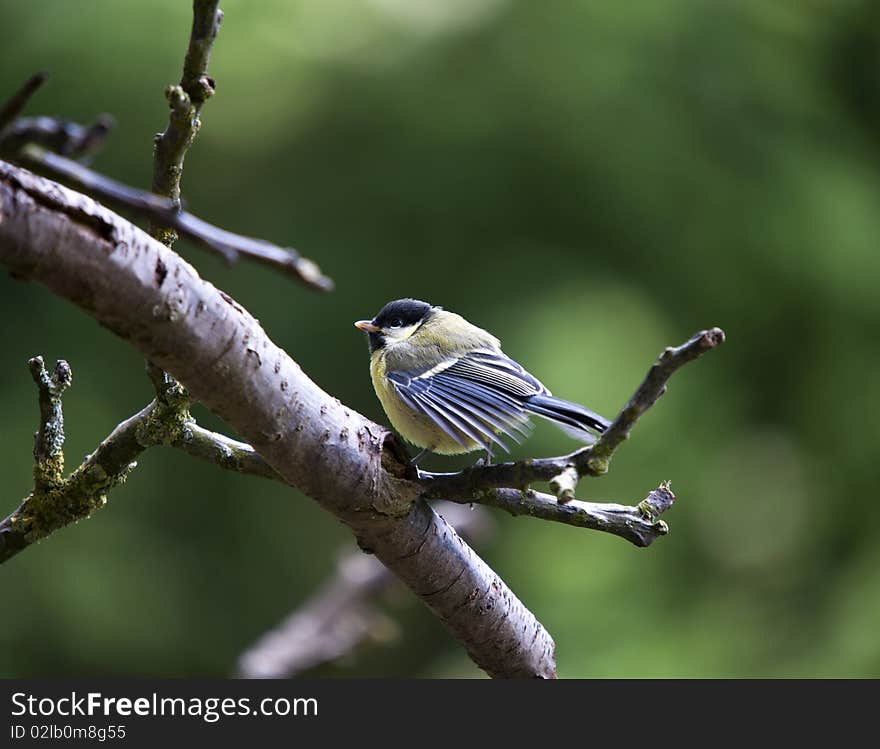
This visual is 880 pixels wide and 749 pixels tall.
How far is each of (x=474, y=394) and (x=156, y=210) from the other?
115cm

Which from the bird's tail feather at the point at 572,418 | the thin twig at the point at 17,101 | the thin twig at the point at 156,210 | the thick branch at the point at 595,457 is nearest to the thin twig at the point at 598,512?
the thick branch at the point at 595,457

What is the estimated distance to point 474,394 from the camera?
176cm

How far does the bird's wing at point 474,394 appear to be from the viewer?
1635mm

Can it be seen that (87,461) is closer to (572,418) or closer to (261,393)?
(261,393)

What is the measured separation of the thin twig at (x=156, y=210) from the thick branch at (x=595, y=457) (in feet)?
1.67

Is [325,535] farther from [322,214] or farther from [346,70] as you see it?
[346,70]

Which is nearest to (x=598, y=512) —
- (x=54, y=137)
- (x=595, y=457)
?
(x=595, y=457)

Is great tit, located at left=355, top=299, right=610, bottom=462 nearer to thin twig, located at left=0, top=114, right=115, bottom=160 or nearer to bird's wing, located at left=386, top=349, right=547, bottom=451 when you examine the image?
bird's wing, located at left=386, top=349, right=547, bottom=451

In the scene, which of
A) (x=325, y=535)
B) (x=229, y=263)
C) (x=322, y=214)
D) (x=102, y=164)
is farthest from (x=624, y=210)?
(x=229, y=263)

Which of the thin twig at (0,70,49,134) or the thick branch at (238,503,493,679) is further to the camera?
the thick branch at (238,503,493,679)

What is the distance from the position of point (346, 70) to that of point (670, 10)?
1.12 meters

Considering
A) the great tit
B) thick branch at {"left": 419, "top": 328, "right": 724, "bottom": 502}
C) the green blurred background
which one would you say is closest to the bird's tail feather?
the great tit

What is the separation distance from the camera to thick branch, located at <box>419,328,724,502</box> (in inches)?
41.4

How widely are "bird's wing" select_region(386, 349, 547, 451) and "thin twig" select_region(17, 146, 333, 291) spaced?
Answer: 856 mm
